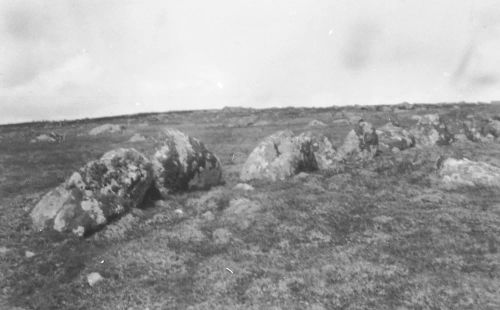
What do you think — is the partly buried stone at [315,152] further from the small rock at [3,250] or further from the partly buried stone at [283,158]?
the small rock at [3,250]

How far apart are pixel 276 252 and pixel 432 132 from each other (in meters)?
33.3

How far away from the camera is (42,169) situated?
108 ft

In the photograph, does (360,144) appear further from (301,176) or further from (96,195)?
(96,195)

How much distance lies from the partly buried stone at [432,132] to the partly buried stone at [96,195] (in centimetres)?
3064

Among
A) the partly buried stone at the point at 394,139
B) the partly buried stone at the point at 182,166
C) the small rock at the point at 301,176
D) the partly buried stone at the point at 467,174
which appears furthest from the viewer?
the partly buried stone at the point at 394,139

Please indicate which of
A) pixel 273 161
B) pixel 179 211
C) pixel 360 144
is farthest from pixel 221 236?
pixel 360 144

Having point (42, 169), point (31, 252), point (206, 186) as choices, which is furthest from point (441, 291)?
point (42, 169)

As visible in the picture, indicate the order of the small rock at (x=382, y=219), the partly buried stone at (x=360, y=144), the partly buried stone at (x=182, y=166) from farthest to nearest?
the partly buried stone at (x=360, y=144)
the partly buried stone at (x=182, y=166)
the small rock at (x=382, y=219)

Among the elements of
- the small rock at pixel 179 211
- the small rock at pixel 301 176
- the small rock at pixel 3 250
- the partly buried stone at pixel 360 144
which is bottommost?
the small rock at pixel 3 250

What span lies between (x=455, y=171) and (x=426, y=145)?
1569 cm

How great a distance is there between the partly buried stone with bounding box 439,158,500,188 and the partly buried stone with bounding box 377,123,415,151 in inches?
409

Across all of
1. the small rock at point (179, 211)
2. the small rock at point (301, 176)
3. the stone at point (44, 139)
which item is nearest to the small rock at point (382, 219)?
the small rock at point (301, 176)

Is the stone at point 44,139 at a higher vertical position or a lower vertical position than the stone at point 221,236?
higher

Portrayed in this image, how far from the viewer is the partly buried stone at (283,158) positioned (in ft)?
93.0
